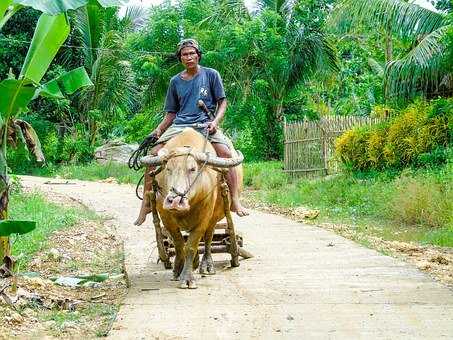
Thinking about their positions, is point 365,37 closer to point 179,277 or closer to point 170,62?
point 170,62

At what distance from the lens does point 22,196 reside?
15242 millimetres

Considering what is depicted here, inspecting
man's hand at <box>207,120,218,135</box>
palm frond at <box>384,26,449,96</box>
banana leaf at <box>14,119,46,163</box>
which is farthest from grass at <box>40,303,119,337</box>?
palm frond at <box>384,26,449,96</box>

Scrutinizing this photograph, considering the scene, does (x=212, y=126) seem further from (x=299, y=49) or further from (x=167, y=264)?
(x=299, y=49)

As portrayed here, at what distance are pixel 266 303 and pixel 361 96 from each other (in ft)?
76.2

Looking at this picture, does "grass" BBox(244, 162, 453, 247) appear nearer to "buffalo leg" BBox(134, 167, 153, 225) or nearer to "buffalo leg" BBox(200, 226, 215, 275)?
"buffalo leg" BBox(200, 226, 215, 275)

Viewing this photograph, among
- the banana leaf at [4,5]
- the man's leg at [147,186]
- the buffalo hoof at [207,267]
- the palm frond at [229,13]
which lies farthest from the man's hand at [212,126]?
the palm frond at [229,13]

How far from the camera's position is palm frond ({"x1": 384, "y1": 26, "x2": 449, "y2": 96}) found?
54.7 feet

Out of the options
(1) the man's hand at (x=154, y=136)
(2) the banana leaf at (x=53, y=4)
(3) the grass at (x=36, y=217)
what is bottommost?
(3) the grass at (x=36, y=217)

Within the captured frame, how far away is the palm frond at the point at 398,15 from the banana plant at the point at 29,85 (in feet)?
42.4

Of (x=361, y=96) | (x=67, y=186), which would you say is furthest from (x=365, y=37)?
(x=67, y=186)

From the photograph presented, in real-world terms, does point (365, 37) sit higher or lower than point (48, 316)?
higher

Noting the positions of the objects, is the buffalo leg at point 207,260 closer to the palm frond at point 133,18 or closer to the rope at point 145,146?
the rope at point 145,146

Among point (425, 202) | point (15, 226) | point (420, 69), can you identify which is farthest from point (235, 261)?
point (420, 69)

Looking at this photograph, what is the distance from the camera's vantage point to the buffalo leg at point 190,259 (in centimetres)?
699
